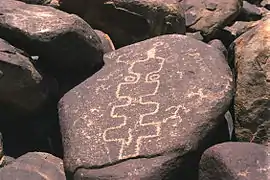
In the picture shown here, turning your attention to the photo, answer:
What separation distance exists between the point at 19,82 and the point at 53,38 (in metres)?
0.23

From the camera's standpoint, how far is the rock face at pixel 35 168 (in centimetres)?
247

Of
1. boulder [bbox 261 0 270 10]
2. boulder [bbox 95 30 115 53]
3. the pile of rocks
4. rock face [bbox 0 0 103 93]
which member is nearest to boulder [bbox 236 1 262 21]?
boulder [bbox 261 0 270 10]

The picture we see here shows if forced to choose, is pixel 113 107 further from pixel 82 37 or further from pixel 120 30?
pixel 120 30

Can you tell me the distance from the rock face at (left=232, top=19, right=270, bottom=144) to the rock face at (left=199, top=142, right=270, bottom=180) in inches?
12.0

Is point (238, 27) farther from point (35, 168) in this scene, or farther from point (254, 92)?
point (35, 168)

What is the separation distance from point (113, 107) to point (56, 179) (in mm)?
371

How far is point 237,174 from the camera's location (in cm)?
221

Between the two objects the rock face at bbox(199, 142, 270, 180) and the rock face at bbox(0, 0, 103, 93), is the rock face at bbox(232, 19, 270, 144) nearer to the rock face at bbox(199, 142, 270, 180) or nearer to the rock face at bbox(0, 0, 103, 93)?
the rock face at bbox(199, 142, 270, 180)

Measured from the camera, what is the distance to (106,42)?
124 inches

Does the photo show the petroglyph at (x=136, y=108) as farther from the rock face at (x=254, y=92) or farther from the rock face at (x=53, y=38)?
the rock face at (x=254, y=92)

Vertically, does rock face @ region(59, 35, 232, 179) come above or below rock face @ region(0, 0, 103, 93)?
below

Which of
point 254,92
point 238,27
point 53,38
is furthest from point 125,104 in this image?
point 238,27

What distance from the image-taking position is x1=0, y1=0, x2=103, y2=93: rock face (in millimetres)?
2648

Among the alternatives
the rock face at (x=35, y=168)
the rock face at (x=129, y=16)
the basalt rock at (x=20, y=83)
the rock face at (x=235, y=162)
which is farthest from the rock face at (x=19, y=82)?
the rock face at (x=235, y=162)
